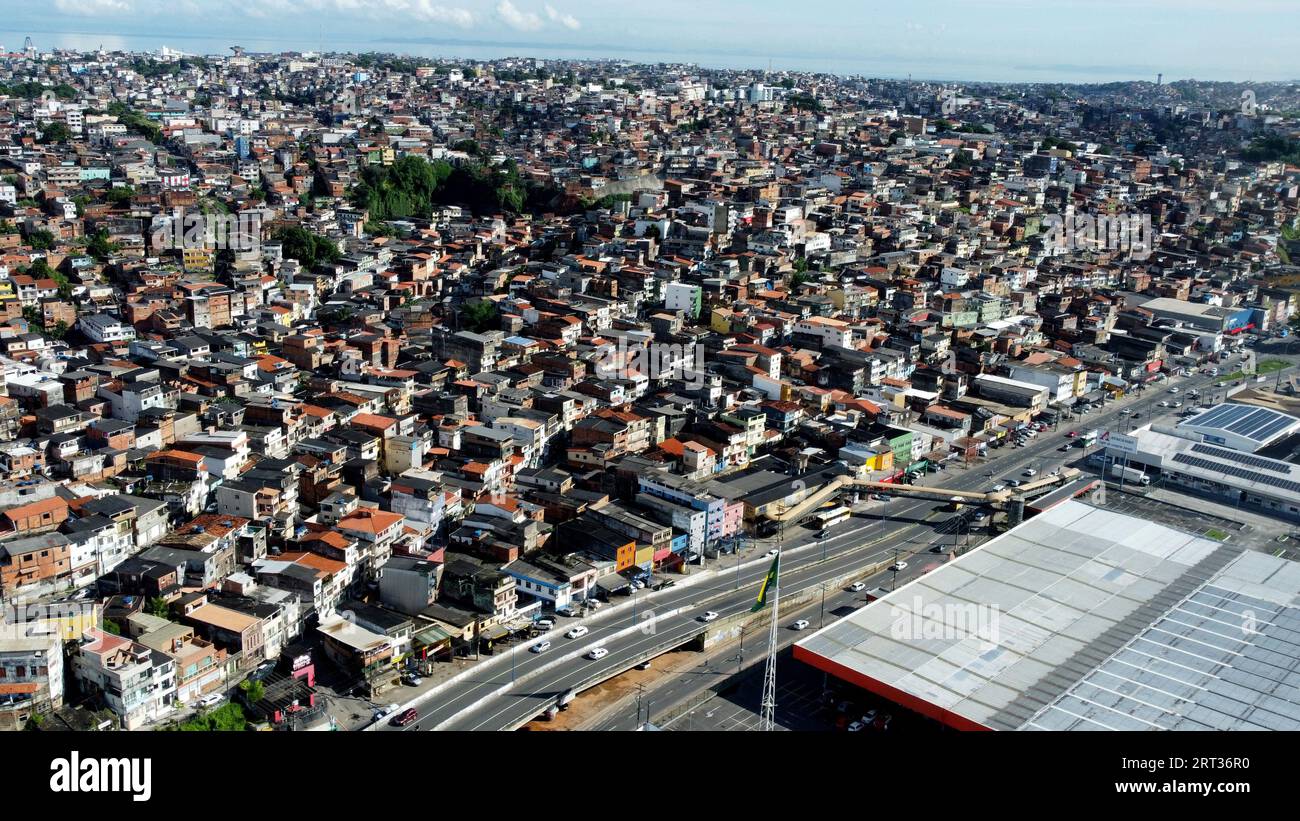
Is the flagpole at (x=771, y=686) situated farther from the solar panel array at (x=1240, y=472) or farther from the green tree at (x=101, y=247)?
the green tree at (x=101, y=247)

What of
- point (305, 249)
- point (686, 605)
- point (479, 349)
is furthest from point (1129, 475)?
point (305, 249)

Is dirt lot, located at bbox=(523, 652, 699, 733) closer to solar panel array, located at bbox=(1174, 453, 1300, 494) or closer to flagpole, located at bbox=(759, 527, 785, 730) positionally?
flagpole, located at bbox=(759, 527, 785, 730)

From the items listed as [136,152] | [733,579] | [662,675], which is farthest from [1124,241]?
[136,152]

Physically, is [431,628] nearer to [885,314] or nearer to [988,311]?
[885,314]

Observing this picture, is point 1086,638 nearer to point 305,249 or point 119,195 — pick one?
point 305,249

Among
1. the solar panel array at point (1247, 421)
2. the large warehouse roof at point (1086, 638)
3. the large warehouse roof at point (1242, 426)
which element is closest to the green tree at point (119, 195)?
the large warehouse roof at point (1086, 638)
